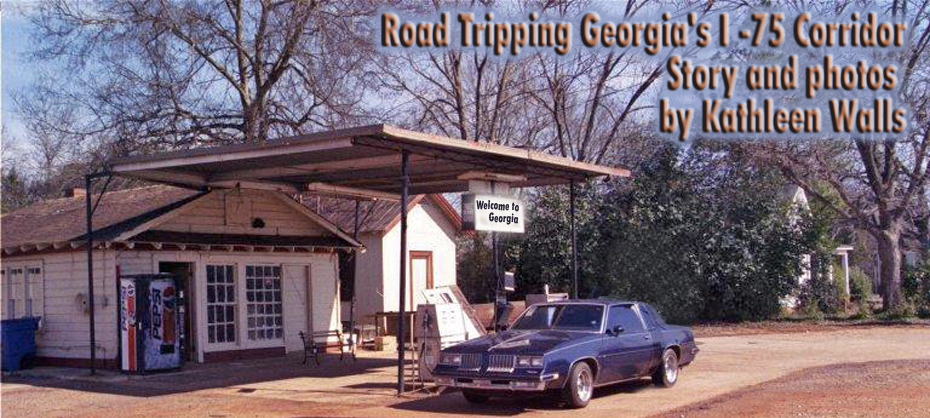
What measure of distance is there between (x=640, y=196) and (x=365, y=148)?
1656 cm

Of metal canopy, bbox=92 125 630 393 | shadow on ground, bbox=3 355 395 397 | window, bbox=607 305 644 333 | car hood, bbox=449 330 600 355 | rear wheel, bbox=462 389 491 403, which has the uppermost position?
metal canopy, bbox=92 125 630 393

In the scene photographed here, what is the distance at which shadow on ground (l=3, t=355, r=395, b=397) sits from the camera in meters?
16.8

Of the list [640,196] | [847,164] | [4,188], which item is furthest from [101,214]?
[4,188]

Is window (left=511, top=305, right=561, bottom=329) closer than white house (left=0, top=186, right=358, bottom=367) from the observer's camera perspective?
Yes

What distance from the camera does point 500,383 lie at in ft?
42.0

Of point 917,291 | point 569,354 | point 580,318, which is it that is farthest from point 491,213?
point 917,291

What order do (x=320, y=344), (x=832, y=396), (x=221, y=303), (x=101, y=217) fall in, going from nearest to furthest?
1. (x=832, y=396)
2. (x=320, y=344)
3. (x=221, y=303)
4. (x=101, y=217)

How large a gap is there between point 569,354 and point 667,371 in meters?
2.93

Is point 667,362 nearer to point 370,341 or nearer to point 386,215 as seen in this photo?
point 370,341

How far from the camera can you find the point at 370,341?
80.7 ft

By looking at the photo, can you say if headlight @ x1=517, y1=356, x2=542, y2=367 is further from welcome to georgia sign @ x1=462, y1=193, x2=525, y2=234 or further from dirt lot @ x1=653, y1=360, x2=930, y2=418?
welcome to georgia sign @ x1=462, y1=193, x2=525, y2=234

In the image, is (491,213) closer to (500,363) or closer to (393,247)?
(500,363)

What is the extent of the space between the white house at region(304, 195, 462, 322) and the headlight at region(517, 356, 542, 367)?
15.1 metres

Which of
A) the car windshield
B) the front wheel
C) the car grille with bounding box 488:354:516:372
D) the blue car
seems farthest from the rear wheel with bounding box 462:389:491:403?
the front wheel
